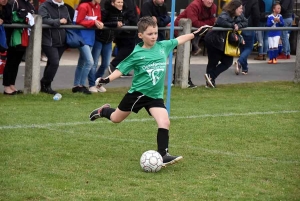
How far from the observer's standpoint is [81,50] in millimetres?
13508

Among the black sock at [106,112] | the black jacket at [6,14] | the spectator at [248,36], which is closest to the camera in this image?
the black sock at [106,112]

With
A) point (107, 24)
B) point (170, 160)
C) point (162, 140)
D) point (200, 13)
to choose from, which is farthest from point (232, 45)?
point (170, 160)

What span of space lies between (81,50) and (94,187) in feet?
21.8

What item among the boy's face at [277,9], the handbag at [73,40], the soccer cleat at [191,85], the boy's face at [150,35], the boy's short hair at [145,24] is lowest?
the soccer cleat at [191,85]

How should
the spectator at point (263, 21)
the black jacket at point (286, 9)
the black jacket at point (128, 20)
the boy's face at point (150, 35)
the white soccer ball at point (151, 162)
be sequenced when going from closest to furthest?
the white soccer ball at point (151, 162) → the boy's face at point (150, 35) → the black jacket at point (128, 20) → the spectator at point (263, 21) → the black jacket at point (286, 9)

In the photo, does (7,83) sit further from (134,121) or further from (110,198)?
(110,198)

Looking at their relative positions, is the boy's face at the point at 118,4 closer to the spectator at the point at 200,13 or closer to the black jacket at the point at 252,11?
the spectator at the point at 200,13

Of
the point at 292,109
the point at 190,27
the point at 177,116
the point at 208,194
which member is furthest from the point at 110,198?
the point at 190,27

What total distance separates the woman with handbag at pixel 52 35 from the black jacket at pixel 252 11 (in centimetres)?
591

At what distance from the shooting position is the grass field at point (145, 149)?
7.07m

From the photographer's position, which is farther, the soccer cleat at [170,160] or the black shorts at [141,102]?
the black shorts at [141,102]

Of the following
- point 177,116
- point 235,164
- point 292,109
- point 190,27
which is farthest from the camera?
point 190,27

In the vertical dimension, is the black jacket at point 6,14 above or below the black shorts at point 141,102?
above

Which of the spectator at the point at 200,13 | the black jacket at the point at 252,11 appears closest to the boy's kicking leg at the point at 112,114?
the spectator at the point at 200,13
